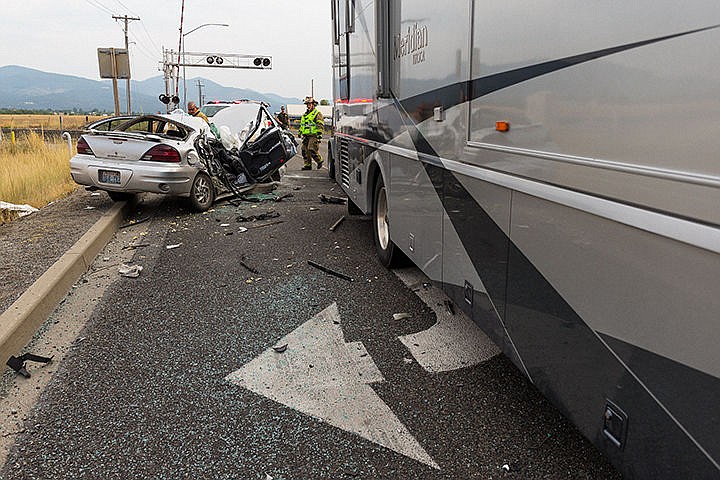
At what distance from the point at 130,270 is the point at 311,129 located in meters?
10.7

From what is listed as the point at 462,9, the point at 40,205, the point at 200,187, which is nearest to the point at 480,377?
the point at 462,9

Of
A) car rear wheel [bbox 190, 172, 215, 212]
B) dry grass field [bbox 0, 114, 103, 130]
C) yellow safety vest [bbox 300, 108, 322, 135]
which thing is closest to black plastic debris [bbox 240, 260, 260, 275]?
car rear wheel [bbox 190, 172, 215, 212]

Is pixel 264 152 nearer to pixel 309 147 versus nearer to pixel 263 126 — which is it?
pixel 263 126

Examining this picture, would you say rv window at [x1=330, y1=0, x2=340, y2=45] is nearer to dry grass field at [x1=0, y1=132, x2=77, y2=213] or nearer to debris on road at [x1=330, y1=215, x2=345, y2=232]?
debris on road at [x1=330, y1=215, x2=345, y2=232]

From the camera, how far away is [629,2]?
199cm

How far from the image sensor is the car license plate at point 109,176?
8.91 metres

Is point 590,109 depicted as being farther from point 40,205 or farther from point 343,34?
point 40,205

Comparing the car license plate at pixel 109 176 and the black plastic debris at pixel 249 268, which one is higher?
the car license plate at pixel 109 176

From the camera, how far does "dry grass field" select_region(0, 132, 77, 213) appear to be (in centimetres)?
1015

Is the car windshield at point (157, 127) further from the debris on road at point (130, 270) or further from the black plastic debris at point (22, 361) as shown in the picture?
the black plastic debris at point (22, 361)

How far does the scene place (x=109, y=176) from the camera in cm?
895

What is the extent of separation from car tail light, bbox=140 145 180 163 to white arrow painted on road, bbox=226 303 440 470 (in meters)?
5.37

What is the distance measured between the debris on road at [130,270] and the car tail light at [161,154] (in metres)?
2.91

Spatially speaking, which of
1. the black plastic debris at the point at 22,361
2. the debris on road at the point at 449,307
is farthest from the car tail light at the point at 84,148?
the debris on road at the point at 449,307
